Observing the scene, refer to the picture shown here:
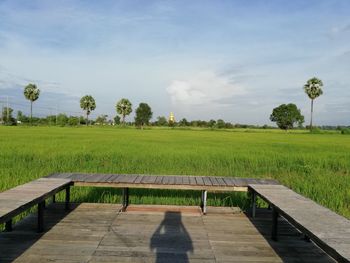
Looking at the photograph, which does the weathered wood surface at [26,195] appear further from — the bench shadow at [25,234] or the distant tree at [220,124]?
the distant tree at [220,124]

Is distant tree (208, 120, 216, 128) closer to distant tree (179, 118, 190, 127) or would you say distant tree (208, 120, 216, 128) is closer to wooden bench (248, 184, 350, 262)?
distant tree (179, 118, 190, 127)

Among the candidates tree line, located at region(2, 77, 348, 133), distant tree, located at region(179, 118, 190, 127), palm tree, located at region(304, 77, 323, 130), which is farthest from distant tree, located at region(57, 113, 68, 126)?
palm tree, located at region(304, 77, 323, 130)

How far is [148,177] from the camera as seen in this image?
5.82 meters

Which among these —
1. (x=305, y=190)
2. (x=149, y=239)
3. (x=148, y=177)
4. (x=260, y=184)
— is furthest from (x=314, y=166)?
(x=149, y=239)

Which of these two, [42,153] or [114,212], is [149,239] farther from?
[42,153]

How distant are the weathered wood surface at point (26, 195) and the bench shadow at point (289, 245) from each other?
2.89 m

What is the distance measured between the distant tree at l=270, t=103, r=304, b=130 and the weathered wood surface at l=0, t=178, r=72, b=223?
318 ft

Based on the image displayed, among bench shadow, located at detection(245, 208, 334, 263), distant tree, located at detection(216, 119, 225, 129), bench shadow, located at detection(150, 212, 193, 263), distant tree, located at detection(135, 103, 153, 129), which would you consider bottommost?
bench shadow, located at detection(245, 208, 334, 263)

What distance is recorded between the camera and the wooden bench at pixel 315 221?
2.67 metres

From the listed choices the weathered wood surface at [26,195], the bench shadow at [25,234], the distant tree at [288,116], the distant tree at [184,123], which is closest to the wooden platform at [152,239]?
the bench shadow at [25,234]

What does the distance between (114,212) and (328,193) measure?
498 cm

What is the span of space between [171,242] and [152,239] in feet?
0.85

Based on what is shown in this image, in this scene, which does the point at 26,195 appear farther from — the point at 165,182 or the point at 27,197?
the point at 165,182

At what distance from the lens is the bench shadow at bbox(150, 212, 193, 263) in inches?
145
